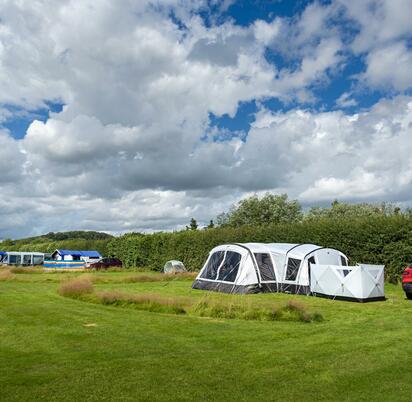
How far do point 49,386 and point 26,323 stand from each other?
17.5 ft

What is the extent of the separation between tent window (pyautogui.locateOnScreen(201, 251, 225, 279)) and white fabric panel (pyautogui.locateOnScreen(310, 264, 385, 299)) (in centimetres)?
474

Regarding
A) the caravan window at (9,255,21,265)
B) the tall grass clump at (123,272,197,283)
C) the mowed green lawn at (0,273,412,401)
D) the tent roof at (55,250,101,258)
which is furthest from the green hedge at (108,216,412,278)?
the caravan window at (9,255,21,265)

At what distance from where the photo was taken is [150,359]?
24.0 feet

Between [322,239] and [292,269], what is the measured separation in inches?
251

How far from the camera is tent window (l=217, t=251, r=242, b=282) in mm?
19422

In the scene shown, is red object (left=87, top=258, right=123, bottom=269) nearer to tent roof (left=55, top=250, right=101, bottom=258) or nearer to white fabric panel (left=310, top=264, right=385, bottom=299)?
tent roof (left=55, top=250, right=101, bottom=258)

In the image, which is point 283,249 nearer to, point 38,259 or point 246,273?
point 246,273

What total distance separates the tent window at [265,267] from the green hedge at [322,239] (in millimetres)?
6076

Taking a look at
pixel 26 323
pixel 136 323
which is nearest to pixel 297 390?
pixel 136 323

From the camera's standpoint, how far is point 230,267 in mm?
19750

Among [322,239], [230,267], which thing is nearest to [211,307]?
[230,267]

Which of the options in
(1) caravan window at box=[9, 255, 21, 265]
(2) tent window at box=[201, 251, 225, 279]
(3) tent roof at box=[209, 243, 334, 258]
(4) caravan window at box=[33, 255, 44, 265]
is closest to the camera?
(3) tent roof at box=[209, 243, 334, 258]

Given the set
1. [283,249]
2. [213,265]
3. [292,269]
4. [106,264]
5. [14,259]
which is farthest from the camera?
[14,259]

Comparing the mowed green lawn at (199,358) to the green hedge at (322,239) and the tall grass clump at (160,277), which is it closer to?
the green hedge at (322,239)
